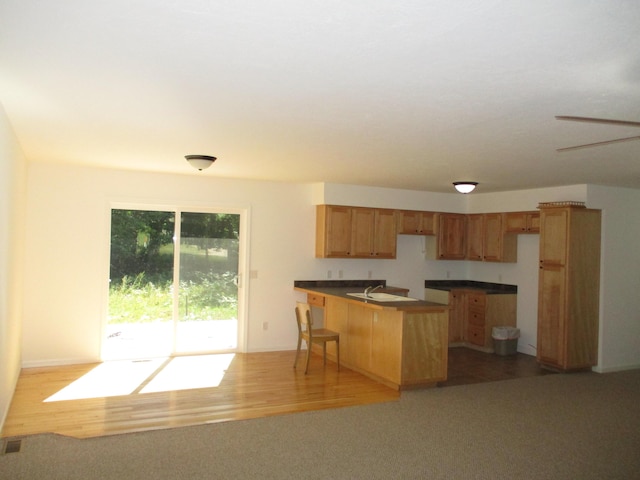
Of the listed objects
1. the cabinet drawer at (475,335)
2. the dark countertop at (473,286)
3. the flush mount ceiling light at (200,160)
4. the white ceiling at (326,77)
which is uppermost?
the white ceiling at (326,77)

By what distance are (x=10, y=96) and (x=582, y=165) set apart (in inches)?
199

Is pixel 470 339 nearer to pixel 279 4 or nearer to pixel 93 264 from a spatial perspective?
pixel 93 264

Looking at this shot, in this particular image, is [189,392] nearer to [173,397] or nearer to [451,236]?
[173,397]

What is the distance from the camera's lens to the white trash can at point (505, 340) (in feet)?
24.6

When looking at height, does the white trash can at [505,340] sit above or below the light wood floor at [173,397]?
above

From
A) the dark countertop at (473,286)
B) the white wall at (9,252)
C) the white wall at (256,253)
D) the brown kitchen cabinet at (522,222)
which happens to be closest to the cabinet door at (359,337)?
the white wall at (256,253)

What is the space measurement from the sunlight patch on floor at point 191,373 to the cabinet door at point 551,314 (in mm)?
4082

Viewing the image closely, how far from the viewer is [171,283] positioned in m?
7.00

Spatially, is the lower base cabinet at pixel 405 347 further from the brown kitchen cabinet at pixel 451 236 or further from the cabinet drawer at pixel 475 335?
the brown kitchen cabinet at pixel 451 236

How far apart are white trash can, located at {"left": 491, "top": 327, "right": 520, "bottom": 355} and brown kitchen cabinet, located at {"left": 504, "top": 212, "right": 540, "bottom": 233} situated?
1.46m

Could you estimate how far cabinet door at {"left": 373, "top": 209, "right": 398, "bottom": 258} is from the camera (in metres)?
7.69

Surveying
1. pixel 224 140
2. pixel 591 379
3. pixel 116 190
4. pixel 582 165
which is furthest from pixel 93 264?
pixel 591 379

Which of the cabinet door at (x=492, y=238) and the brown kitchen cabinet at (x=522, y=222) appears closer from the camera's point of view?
the brown kitchen cabinet at (x=522, y=222)

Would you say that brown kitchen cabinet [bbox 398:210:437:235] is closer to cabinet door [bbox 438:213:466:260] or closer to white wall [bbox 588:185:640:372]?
cabinet door [bbox 438:213:466:260]
